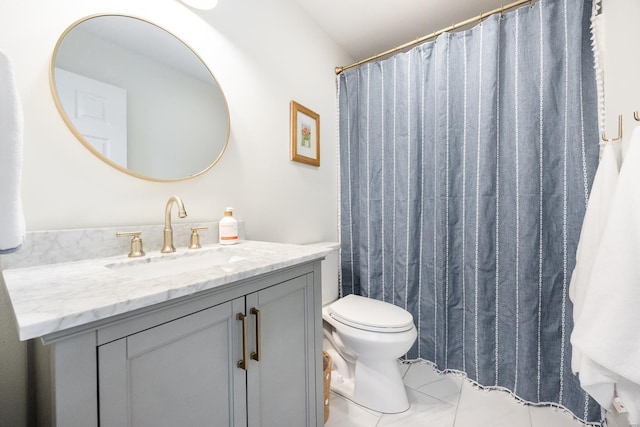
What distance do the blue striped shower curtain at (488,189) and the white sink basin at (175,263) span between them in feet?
3.74

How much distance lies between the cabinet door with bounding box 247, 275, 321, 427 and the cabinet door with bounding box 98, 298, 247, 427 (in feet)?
0.17

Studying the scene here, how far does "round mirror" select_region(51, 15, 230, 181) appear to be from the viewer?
2.85 ft

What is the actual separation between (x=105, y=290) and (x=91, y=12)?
3.16 ft

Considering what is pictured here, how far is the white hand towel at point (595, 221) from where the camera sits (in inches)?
40.8

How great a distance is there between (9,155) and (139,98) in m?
0.75

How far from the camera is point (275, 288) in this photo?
0.82m

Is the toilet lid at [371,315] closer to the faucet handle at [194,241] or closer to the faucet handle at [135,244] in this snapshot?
the faucet handle at [194,241]

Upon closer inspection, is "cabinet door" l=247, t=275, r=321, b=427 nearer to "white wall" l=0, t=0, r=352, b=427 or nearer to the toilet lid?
the toilet lid

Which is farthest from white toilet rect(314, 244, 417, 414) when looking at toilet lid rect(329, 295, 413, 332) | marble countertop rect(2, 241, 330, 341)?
marble countertop rect(2, 241, 330, 341)

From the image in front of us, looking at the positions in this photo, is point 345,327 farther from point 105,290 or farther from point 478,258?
point 105,290

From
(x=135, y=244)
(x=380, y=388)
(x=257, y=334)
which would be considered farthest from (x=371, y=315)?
(x=135, y=244)

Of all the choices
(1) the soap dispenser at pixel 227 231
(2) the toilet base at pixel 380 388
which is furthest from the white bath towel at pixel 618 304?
(1) the soap dispenser at pixel 227 231

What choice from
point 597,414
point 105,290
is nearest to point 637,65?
point 597,414

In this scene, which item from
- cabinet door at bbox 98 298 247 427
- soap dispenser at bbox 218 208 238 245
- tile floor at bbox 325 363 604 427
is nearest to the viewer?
cabinet door at bbox 98 298 247 427
